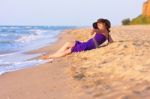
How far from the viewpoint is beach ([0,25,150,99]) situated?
5.35 meters

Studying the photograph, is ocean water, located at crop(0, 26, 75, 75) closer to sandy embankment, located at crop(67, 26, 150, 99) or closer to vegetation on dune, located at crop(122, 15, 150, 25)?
sandy embankment, located at crop(67, 26, 150, 99)

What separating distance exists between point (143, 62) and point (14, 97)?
7.76 ft

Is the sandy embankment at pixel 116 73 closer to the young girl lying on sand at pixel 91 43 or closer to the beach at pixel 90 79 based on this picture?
the beach at pixel 90 79

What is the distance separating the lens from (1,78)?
7750mm

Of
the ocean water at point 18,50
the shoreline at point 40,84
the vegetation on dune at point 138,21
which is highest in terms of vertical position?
the shoreline at point 40,84

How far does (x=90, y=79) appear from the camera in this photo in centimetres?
637

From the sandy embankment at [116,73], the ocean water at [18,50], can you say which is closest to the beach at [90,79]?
the sandy embankment at [116,73]

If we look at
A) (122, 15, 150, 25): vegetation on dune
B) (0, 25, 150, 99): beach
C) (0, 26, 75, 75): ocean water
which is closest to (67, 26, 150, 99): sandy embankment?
(0, 25, 150, 99): beach

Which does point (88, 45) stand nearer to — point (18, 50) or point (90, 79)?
point (90, 79)

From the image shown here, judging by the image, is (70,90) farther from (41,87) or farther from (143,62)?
(143,62)

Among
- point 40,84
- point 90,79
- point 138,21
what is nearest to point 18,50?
point 40,84

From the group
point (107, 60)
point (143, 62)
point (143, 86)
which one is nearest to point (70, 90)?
point (143, 86)

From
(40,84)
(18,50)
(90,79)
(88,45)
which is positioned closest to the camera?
(90,79)

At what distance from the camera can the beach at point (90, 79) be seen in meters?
5.35
